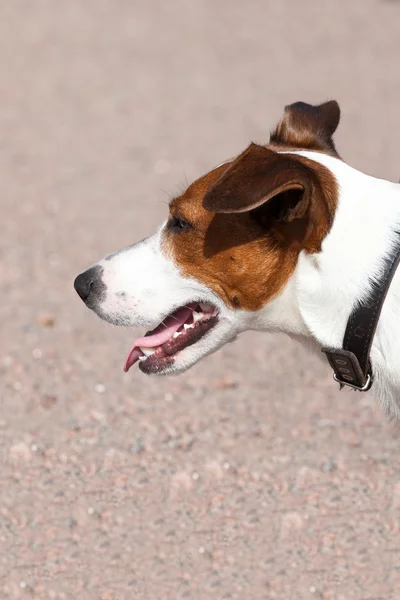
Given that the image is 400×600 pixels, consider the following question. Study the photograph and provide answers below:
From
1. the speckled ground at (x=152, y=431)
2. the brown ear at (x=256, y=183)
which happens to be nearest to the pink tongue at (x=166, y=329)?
the brown ear at (x=256, y=183)

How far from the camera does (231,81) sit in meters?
10.9

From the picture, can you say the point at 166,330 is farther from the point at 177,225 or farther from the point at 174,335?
the point at 177,225

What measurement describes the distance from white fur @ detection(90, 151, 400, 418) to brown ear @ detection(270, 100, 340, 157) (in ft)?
0.75

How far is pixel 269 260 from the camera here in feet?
10.3

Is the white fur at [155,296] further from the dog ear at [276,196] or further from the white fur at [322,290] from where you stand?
the dog ear at [276,196]

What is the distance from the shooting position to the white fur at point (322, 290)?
9.60 ft

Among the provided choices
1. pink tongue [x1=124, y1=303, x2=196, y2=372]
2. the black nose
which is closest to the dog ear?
pink tongue [x1=124, y1=303, x2=196, y2=372]

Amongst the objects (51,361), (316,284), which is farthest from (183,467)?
(316,284)

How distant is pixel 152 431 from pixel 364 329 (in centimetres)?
218

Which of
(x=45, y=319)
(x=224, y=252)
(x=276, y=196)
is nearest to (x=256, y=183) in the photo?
(x=276, y=196)

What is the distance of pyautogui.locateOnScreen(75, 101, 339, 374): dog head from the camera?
2.91 metres

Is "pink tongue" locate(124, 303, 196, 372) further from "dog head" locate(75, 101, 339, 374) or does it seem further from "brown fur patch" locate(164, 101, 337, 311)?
"brown fur patch" locate(164, 101, 337, 311)

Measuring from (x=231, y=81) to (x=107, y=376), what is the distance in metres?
6.36

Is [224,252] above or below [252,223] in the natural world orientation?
below
